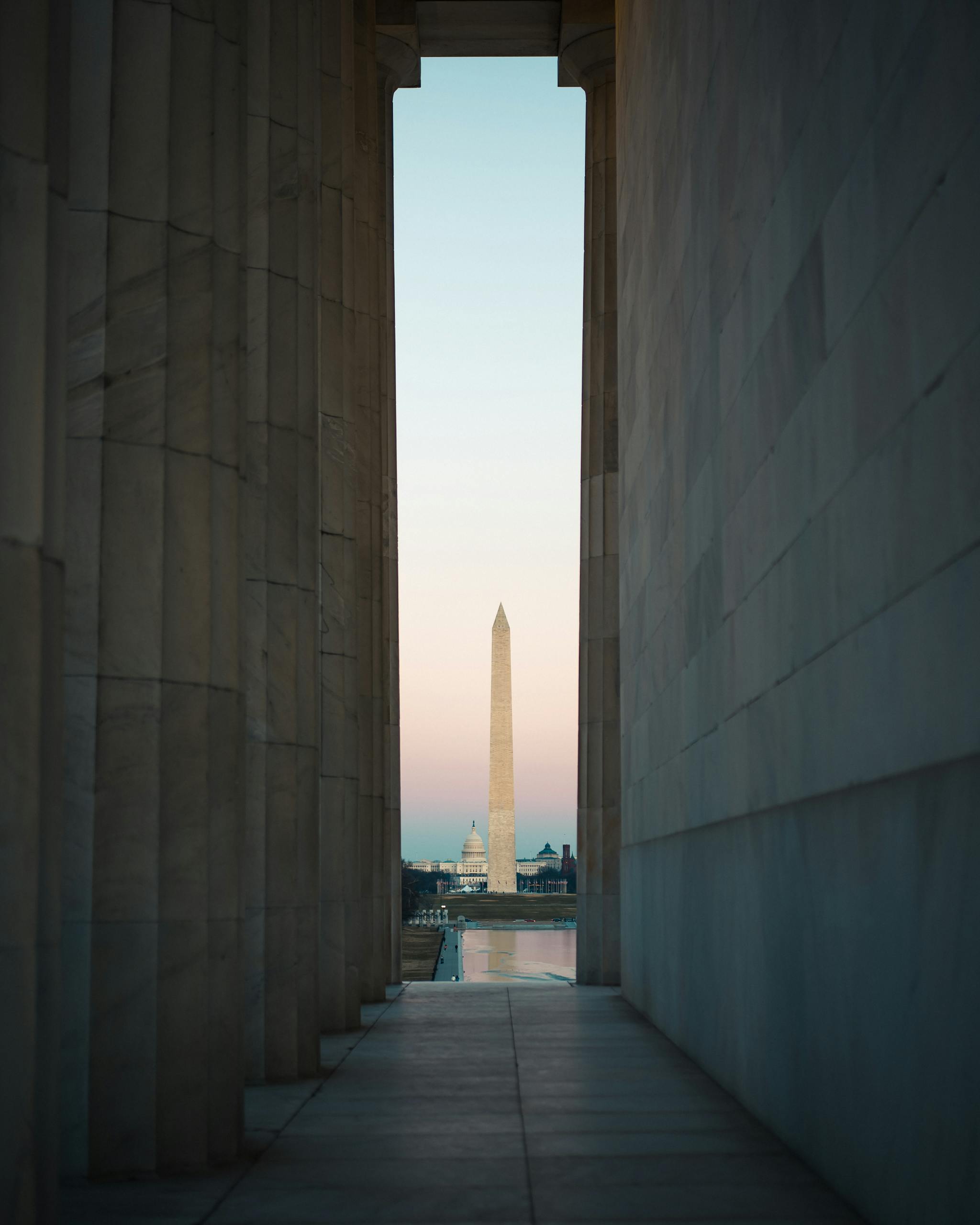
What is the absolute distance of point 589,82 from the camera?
117 feet

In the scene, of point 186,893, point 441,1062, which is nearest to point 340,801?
point 441,1062

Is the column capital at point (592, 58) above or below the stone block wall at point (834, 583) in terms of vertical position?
above

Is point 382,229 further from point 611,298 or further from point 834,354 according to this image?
point 834,354

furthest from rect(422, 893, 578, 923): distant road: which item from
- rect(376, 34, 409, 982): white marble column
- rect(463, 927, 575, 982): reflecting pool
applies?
rect(376, 34, 409, 982): white marble column

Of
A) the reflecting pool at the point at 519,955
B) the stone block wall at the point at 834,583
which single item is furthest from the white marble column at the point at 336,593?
the reflecting pool at the point at 519,955

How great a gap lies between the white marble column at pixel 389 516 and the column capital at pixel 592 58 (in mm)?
4099

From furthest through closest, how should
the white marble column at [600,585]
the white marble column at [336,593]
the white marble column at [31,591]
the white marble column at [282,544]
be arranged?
the white marble column at [600,585]
the white marble column at [336,593]
the white marble column at [282,544]
the white marble column at [31,591]

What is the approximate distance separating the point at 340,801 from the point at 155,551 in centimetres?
1059

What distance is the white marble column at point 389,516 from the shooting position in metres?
31.1

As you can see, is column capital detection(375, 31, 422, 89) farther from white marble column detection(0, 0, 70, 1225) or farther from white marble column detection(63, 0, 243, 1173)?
white marble column detection(0, 0, 70, 1225)

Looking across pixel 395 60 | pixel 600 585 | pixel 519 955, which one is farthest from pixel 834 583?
pixel 519 955

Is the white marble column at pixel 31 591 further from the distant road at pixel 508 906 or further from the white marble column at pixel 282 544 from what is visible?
the distant road at pixel 508 906

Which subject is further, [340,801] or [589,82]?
[589,82]

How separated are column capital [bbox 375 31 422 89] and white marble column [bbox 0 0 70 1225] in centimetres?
2961
